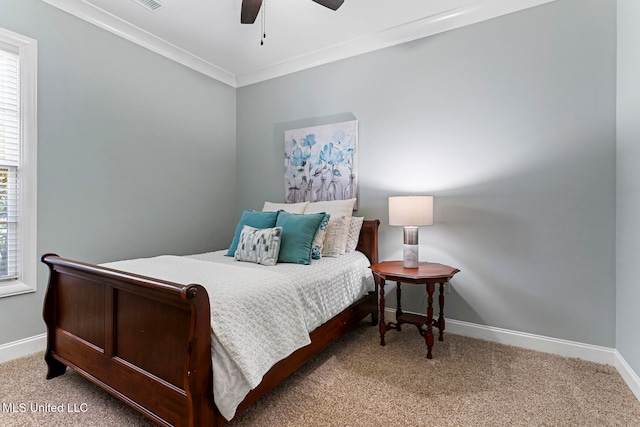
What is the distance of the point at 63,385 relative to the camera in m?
1.90

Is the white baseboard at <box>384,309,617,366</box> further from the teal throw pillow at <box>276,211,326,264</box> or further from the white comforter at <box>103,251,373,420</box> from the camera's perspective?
the teal throw pillow at <box>276,211,326,264</box>

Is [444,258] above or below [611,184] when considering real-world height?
below

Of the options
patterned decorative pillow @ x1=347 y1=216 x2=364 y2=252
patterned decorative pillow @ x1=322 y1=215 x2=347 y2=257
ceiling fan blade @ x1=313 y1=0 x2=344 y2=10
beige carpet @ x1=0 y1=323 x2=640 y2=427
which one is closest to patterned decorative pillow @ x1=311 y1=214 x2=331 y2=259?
patterned decorative pillow @ x1=322 y1=215 x2=347 y2=257

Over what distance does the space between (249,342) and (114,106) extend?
8.39 ft

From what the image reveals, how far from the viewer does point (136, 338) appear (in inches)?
59.6

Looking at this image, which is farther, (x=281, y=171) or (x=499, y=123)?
(x=281, y=171)

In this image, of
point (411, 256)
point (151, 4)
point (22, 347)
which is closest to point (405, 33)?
point (411, 256)

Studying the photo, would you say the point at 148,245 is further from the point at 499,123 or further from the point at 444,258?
the point at 499,123

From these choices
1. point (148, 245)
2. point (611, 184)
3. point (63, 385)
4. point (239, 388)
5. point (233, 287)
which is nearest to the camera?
point (239, 388)

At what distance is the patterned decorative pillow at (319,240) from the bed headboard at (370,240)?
1.60 feet

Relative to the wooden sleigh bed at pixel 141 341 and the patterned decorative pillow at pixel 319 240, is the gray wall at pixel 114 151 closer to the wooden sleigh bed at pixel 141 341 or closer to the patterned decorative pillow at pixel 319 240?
the wooden sleigh bed at pixel 141 341

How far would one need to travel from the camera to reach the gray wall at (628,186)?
6.12ft

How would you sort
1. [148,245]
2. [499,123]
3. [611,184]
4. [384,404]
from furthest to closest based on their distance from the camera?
1. [148,245]
2. [499,123]
3. [611,184]
4. [384,404]

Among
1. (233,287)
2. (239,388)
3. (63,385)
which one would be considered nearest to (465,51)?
(233,287)
